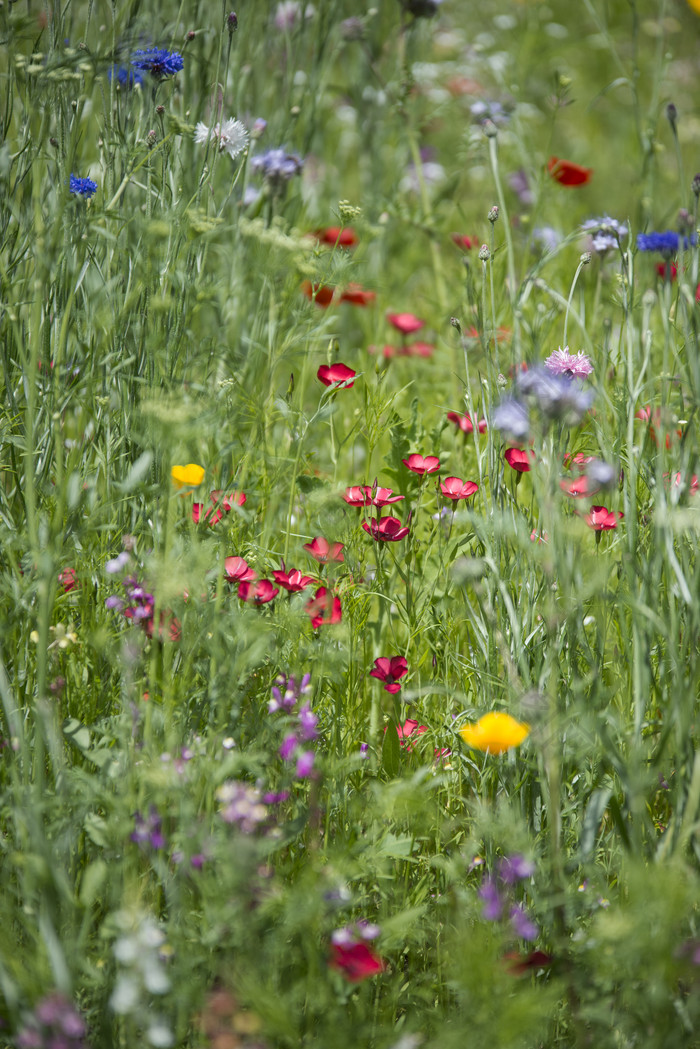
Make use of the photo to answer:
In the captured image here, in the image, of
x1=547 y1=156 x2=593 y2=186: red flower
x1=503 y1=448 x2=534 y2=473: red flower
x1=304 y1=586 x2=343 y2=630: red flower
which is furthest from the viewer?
x1=547 y1=156 x2=593 y2=186: red flower

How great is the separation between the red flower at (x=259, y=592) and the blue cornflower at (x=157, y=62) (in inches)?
38.2

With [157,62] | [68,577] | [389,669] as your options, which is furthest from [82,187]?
[389,669]

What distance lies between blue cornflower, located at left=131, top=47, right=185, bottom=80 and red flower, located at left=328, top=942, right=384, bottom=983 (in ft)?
4.86

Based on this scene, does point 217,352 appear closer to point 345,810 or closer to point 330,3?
point 345,810

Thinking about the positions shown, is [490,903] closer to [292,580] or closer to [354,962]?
[354,962]

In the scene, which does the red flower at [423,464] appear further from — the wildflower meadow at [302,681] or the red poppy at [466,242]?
the red poppy at [466,242]

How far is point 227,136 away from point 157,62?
8.3 inches

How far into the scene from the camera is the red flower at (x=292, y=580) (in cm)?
137

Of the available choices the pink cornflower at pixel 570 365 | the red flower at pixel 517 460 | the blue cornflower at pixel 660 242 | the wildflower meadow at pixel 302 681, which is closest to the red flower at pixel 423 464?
the wildflower meadow at pixel 302 681

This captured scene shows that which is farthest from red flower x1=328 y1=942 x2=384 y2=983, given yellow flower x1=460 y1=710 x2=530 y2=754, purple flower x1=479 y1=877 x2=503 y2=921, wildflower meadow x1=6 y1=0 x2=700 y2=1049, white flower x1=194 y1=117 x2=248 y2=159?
white flower x1=194 y1=117 x2=248 y2=159

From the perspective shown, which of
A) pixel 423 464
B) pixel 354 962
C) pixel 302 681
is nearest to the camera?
pixel 354 962

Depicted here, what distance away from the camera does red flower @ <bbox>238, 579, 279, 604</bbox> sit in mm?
1333

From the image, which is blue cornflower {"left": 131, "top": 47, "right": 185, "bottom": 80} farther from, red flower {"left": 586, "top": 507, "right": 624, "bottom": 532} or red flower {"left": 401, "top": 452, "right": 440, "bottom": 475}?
red flower {"left": 586, "top": 507, "right": 624, "bottom": 532}

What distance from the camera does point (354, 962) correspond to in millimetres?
939
